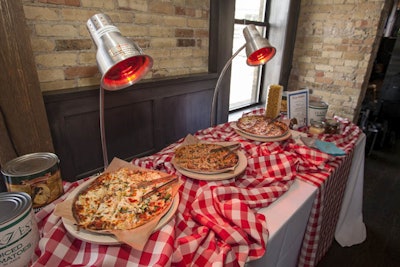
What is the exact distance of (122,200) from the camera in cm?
68

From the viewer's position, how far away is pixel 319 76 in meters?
2.56

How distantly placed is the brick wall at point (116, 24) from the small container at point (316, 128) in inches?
35.1

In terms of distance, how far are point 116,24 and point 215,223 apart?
1104 mm

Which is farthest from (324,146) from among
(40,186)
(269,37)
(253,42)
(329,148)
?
(269,37)

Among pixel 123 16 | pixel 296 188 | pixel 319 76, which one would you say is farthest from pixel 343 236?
pixel 123 16

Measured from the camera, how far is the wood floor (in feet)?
5.07

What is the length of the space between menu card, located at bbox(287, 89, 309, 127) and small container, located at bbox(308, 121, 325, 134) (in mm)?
66

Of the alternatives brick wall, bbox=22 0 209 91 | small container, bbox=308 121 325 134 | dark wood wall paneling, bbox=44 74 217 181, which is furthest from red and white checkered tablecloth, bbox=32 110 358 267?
brick wall, bbox=22 0 209 91

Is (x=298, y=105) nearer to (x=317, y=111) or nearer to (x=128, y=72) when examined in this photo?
(x=317, y=111)

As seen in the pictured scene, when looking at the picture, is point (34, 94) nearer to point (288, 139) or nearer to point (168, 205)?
point (168, 205)

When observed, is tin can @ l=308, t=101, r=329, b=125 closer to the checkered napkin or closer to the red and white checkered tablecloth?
the red and white checkered tablecloth

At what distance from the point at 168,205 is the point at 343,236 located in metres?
1.51

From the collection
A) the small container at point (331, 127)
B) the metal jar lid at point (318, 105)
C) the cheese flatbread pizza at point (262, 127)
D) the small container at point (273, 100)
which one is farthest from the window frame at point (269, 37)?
the small container at point (331, 127)

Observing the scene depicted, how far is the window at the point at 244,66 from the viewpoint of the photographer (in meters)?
2.17
